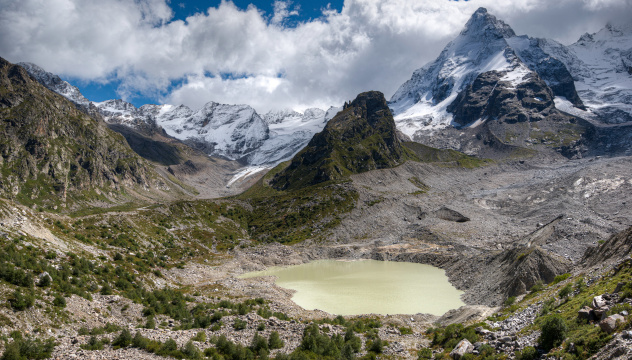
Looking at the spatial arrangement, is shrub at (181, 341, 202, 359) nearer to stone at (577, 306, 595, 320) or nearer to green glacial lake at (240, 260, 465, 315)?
stone at (577, 306, 595, 320)

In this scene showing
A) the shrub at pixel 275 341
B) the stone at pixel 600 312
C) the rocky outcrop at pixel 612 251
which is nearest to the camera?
the stone at pixel 600 312

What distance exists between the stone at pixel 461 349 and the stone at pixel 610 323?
380 inches

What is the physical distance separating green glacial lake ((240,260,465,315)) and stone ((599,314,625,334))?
3437 centimetres

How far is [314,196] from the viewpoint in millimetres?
161250

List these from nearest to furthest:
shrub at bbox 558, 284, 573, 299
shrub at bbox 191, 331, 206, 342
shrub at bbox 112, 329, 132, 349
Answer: shrub at bbox 112, 329, 132, 349 → shrub at bbox 191, 331, 206, 342 → shrub at bbox 558, 284, 573, 299

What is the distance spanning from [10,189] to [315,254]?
512 ft

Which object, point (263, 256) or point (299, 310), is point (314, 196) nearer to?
point (263, 256)

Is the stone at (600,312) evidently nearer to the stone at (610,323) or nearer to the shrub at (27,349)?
the stone at (610,323)

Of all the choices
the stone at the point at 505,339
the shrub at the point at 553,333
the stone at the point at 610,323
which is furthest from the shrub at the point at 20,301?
the stone at the point at 610,323

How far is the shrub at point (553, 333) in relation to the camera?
2108 cm

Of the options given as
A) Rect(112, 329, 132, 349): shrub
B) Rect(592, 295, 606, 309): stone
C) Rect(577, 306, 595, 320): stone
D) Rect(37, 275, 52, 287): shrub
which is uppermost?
Rect(37, 275, 52, 287): shrub

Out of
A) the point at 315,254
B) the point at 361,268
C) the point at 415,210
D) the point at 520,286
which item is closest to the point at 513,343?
the point at 520,286

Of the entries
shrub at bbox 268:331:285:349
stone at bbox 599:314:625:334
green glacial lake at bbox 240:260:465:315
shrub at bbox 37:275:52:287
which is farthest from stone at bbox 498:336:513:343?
shrub at bbox 37:275:52:287

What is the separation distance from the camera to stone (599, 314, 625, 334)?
1820cm
